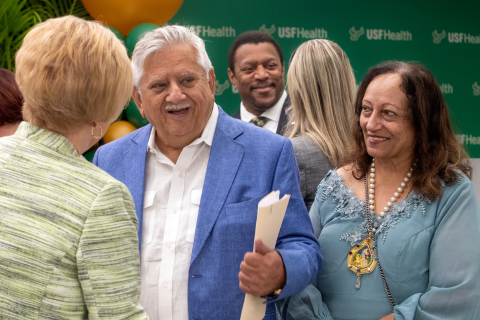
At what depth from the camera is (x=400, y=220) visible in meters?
1.68

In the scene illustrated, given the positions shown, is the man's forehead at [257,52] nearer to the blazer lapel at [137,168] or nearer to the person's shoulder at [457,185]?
the blazer lapel at [137,168]

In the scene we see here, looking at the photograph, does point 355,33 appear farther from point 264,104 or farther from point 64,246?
point 64,246

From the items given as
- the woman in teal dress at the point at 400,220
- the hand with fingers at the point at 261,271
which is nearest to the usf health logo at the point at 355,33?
the woman in teal dress at the point at 400,220

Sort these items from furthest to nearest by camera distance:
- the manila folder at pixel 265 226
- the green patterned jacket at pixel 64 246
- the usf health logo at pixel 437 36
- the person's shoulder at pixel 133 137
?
1. the usf health logo at pixel 437 36
2. the person's shoulder at pixel 133 137
3. the manila folder at pixel 265 226
4. the green patterned jacket at pixel 64 246

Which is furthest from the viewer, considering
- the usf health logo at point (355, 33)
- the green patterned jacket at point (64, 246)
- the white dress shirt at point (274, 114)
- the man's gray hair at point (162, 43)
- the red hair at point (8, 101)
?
the usf health logo at point (355, 33)

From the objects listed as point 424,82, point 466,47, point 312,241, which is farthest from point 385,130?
point 466,47

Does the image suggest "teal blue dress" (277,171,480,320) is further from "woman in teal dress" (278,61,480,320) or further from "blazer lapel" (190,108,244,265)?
"blazer lapel" (190,108,244,265)

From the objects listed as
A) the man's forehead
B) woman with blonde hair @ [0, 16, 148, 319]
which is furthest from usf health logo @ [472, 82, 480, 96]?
woman with blonde hair @ [0, 16, 148, 319]

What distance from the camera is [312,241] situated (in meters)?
1.66

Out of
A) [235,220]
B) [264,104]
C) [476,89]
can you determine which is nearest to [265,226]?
[235,220]

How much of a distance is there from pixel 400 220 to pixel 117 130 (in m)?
2.83

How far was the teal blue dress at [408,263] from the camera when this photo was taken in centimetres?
156

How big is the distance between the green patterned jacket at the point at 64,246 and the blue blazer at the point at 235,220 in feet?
1.59

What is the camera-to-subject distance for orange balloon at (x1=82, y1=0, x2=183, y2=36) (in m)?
4.00
